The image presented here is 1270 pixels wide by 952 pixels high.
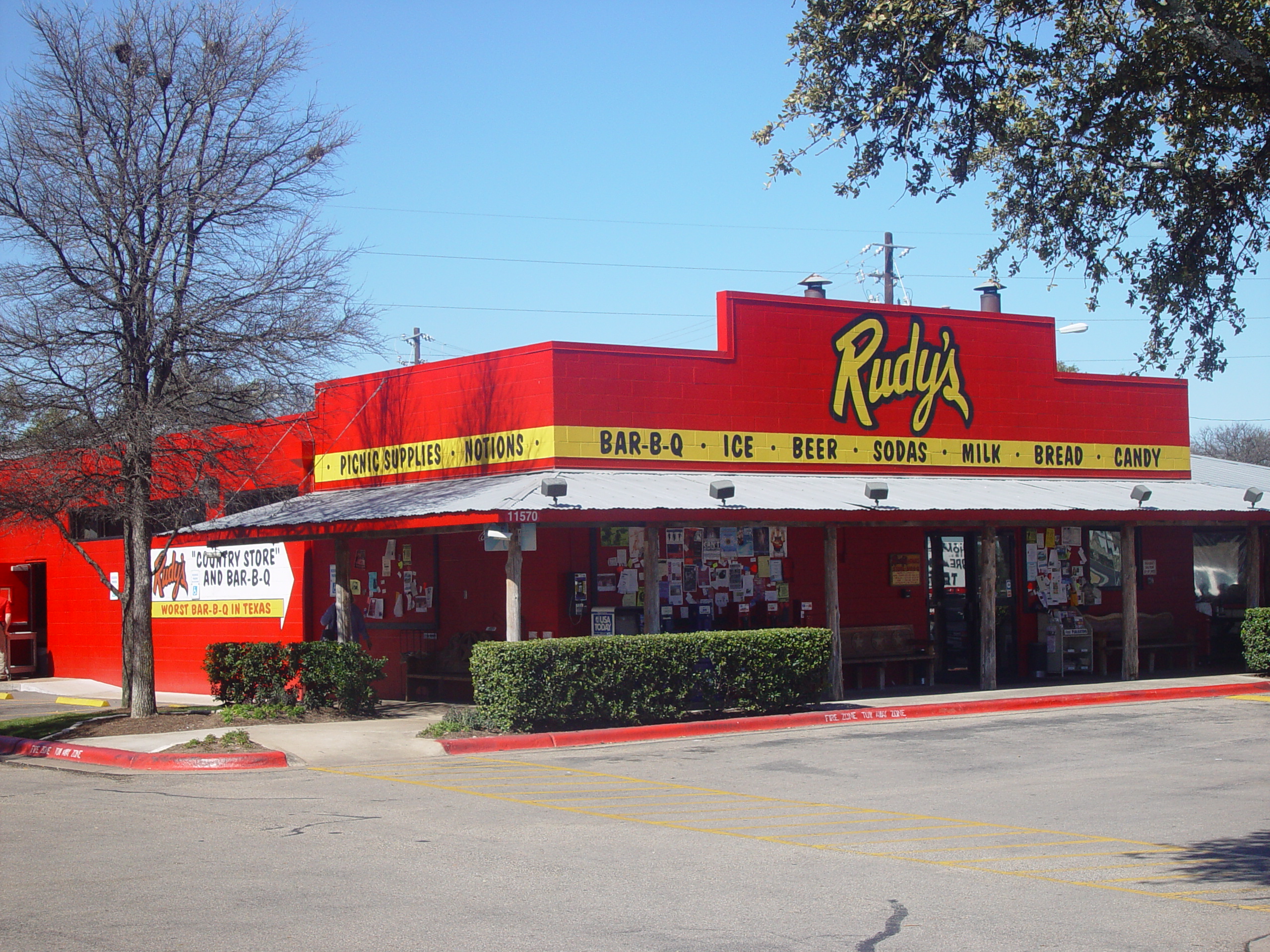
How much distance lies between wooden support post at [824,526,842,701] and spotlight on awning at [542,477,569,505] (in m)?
4.49

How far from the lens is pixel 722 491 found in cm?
1650

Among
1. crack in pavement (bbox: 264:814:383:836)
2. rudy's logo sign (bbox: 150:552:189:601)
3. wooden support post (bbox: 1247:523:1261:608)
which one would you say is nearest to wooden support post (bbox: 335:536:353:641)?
rudy's logo sign (bbox: 150:552:189:601)

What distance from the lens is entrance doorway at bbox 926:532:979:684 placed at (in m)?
21.8

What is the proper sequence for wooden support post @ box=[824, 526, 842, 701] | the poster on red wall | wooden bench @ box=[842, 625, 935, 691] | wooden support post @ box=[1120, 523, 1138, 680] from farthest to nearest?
the poster on red wall
wooden support post @ box=[1120, 523, 1138, 680]
wooden bench @ box=[842, 625, 935, 691]
wooden support post @ box=[824, 526, 842, 701]

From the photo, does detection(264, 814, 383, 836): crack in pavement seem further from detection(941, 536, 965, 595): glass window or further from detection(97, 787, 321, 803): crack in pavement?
detection(941, 536, 965, 595): glass window

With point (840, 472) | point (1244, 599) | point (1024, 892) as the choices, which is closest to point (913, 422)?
point (840, 472)

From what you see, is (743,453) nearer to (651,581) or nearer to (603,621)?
(651,581)

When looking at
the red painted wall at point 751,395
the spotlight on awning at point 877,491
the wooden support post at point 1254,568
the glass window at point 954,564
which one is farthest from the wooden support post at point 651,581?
the wooden support post at point 1254,568

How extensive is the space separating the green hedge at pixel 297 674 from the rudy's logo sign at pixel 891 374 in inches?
330

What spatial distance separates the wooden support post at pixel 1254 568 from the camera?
22.2 m

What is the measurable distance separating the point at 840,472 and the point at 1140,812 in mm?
10744

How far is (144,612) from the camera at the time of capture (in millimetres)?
16922

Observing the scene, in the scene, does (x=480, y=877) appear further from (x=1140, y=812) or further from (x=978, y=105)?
(x=978, y=105)

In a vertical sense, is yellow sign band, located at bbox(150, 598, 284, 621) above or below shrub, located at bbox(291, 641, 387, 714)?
above
